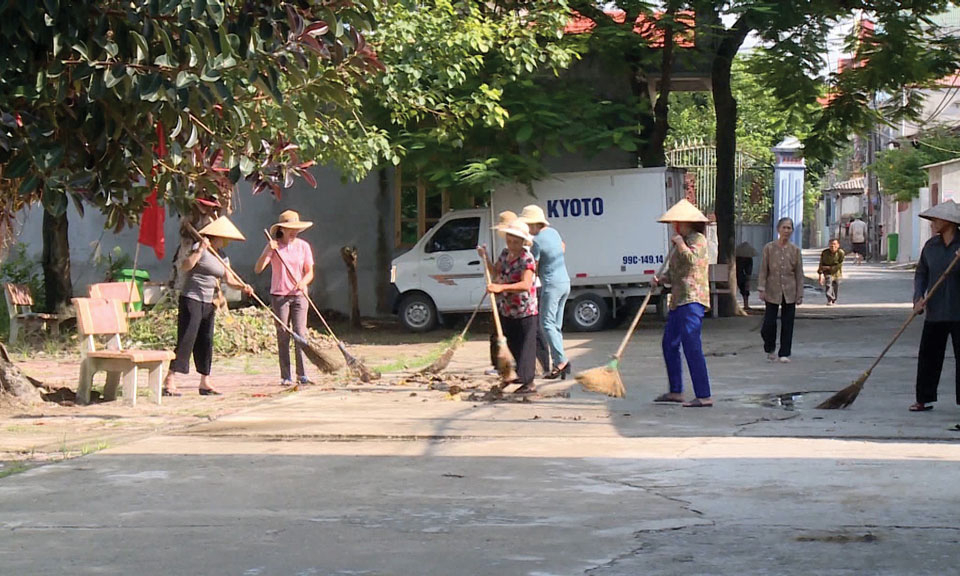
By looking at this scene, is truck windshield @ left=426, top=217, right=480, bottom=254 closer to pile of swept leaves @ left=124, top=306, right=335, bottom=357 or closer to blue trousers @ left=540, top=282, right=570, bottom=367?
pile of swept leaves @ left=124, top=306, right=335, bottom=357

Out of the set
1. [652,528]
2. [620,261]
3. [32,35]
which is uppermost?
[32,35]

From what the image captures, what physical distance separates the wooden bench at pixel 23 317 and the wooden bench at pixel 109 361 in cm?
636

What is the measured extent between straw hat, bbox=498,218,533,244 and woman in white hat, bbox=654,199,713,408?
4.21ft

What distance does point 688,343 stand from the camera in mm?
10891

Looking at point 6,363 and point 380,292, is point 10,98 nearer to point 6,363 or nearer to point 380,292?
point 6,363

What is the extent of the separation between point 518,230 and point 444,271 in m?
8.96

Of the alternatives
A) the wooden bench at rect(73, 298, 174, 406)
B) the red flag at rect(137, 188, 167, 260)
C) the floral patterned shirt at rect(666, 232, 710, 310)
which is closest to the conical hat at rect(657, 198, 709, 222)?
the floral patterned shirt at rect(666, 232, 710, 310)

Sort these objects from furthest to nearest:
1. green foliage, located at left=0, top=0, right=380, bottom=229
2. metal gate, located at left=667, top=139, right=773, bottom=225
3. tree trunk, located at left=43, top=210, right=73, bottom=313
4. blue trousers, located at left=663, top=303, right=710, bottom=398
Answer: metal gate, located at left=667, top=139, right=773, bottom=225, tree trunk, located at left=43, top=210, right=73, bottom=313, blue trousers, located at left=663, top=303, right=710, bottom=398, green foliage, located at left=0, top=0, right=380, bottom=229

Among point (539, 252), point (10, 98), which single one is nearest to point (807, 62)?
point (539, 252)

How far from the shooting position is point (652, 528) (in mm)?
6195

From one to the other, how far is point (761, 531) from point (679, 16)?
46.0 ft

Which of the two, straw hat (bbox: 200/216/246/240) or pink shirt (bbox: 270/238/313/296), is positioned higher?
straw hat (bbox: 200/216/246/240)

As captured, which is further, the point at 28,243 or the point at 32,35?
the point at 28,243

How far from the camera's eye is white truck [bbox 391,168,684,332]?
65.5 ft
